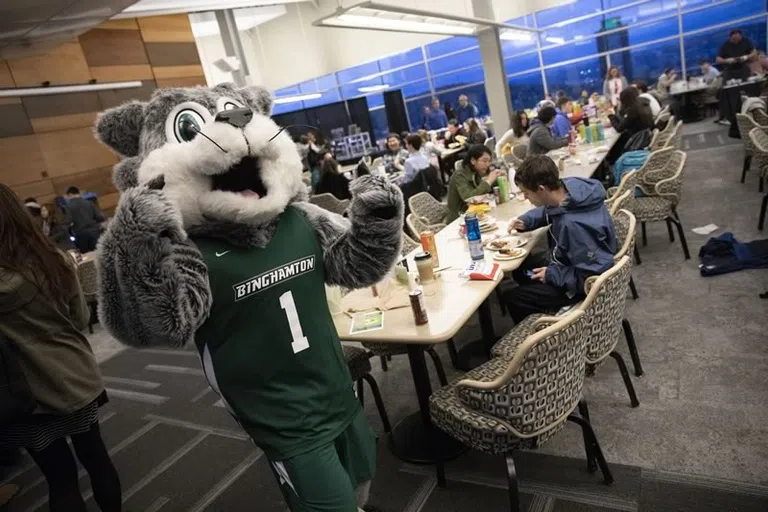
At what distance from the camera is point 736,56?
30.5ft

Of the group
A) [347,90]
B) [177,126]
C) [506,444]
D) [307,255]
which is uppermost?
[347,90]

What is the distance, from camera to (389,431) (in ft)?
8.67

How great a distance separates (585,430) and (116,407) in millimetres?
3388

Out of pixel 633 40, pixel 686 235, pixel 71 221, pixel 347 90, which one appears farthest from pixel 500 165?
pixel 347 90

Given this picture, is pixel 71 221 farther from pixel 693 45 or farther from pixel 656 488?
pixel 693 45

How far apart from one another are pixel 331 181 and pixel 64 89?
13.9 ft

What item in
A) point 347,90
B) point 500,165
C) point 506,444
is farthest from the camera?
point 347,90

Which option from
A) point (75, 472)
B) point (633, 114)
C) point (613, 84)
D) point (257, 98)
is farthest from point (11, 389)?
point (613, 84)

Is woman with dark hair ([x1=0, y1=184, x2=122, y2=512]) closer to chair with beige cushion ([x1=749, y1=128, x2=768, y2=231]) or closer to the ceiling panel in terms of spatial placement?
the ceiling panel

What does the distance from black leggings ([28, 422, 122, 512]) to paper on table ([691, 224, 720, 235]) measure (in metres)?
4.57

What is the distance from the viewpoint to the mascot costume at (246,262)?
1.13 meters

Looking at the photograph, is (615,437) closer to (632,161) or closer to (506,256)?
(506,256)

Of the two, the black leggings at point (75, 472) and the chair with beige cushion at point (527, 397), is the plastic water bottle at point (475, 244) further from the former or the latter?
the black leggings at point (75, 472)

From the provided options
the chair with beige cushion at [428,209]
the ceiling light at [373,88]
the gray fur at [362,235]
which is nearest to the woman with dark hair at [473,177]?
the chair with beige cushion at [428,209]
